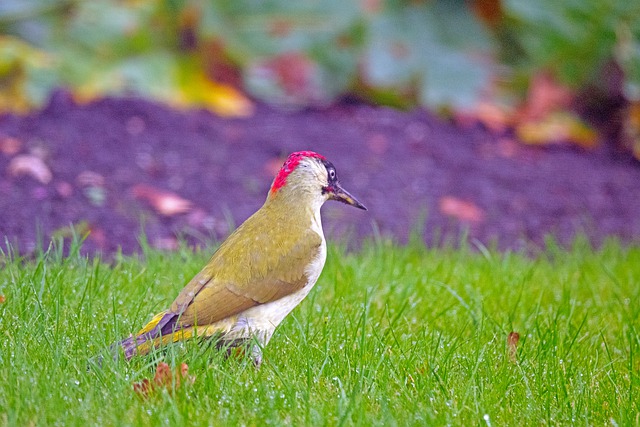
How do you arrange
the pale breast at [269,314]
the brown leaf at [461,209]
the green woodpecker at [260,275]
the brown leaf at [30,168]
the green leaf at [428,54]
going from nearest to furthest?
1. the green woodpecker at [260,275]
2. the pale breast at [269,314]
3. the brown leaf at [30,168]
4. the brown leaf at [461,209]
5. the green leaf at [428,54]

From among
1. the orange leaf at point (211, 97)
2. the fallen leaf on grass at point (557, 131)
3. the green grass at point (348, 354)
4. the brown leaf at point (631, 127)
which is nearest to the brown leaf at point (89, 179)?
the green grass at point (348, 354)

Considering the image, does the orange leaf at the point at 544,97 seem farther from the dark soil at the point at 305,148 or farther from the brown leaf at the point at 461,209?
the brown leaf at the point at 461,209

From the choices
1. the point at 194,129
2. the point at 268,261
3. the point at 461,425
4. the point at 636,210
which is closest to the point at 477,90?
the point at 636,210

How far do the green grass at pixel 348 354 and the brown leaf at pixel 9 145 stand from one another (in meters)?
1.50

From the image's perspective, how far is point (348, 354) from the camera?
3.42 metres

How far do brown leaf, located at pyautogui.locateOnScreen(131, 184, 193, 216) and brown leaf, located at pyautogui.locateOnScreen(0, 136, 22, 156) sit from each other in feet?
2.69

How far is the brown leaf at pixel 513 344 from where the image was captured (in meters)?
3.64

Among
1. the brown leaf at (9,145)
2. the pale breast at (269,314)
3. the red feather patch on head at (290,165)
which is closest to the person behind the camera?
the pale breast at (269,314)

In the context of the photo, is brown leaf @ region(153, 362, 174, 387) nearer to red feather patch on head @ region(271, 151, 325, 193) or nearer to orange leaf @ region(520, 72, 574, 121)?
red feather patch on head @ region(271, 151, 325, 193)

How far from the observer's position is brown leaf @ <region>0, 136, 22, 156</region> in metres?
5.84

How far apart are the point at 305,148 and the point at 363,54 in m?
1.23

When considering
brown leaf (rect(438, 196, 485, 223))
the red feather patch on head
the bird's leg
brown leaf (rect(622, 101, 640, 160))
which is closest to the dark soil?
brown leaf (rect(438, 196, 485, 223))

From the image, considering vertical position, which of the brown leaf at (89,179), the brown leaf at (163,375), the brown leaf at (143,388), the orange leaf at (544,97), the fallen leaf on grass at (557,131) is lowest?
the brown leaf at (89,179)

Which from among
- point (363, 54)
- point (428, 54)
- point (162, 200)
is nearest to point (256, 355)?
point (162, 200)
